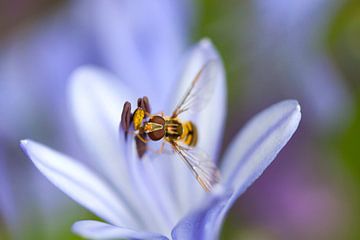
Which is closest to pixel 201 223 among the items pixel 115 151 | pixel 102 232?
→ pixel 102 232

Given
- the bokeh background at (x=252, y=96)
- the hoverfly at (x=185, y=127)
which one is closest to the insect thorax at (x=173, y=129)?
the hoverfly at (x=185, y=127)

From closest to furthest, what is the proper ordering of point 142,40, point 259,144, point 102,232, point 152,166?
point 102,232 < point 259,144 < point 152,166 < point 142,40

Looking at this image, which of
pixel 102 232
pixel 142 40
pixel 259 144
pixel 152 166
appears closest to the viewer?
pixel 102 232

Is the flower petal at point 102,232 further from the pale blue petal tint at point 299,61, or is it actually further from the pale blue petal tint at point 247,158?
the pale blue petal tint at point 299,61

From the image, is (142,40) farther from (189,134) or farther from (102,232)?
(102,232)

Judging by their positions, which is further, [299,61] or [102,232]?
[299,61]

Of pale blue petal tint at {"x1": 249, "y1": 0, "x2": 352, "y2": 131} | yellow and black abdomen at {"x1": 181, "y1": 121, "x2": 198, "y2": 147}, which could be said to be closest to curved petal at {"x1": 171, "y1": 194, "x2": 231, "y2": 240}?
yellow and black abdomen at {"x1": 181, "y1": 121, "x2": 198, "y2": 147}

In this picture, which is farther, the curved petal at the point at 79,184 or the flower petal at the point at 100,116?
the flower petal at the point at 100,116

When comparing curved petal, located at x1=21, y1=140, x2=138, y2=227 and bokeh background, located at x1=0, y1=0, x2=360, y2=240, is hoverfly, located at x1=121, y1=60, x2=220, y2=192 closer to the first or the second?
curved petal, located at x1=21, y1=140, x2=138, y2=227
